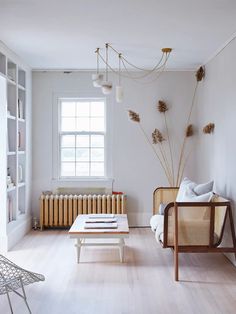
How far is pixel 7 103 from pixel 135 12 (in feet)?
8.09

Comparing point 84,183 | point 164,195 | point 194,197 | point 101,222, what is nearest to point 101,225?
point 101,222

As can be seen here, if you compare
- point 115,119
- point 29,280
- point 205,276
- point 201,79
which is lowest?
point 205,276

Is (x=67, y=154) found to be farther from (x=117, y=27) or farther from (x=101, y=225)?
(x=117, y=27)

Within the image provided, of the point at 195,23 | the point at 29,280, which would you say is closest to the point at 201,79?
the point at 195,23

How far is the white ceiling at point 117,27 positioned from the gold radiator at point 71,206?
2.11m

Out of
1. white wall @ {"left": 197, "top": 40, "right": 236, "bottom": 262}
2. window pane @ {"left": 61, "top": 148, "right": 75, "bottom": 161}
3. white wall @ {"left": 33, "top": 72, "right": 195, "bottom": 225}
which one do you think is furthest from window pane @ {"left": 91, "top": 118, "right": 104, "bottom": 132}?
white wall @ {"left": 197, "top": 40, "right": 236, "bottom": 262}

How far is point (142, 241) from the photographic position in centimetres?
566

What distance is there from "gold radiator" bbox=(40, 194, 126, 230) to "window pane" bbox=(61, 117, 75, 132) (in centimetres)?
111

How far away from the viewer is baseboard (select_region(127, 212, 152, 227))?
6.60 metres

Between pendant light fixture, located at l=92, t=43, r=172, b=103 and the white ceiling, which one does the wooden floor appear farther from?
the white ceiling

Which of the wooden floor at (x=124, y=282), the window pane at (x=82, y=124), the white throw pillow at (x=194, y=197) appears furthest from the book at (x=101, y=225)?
the window pane at (x=82, y=124)

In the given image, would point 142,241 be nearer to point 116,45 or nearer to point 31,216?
point 31,216

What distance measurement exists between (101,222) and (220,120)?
195 centimetres

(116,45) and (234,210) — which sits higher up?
(116,45)
